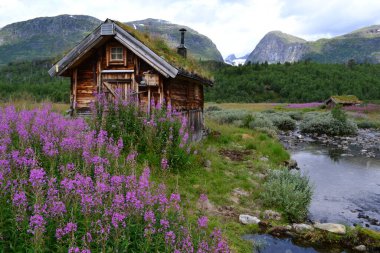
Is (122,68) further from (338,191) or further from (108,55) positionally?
(338,191)

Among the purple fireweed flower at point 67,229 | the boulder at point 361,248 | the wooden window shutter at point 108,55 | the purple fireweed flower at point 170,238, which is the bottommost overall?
the boulder at point 361,248

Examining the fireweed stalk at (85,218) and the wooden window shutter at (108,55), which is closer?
the fireweed stalk at (85,218)

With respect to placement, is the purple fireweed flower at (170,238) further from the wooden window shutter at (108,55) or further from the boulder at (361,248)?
the wooden window shutter at (108,55)

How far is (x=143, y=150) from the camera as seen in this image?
10445 millimetres

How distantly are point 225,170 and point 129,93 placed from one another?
4961mm

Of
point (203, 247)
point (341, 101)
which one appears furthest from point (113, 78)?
point (341, 101)

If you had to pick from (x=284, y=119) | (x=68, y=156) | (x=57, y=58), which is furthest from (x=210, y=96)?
(x=68, y=156)

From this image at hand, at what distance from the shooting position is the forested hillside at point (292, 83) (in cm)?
8275

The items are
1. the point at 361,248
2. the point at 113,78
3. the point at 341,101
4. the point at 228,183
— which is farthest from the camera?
the point at 341,101

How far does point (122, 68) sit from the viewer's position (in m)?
14.0

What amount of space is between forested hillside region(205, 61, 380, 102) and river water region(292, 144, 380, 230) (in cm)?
5803

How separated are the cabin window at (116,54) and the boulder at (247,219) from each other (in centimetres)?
862

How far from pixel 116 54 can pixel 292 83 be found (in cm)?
8282

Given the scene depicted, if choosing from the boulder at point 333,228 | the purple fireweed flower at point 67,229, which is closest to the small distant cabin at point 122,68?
the boulder at point 333,228
